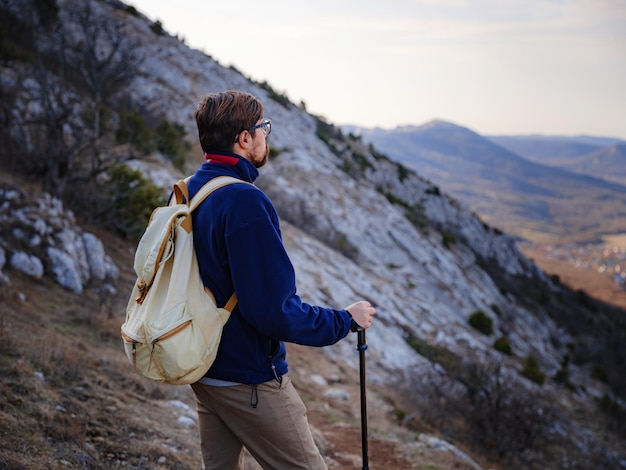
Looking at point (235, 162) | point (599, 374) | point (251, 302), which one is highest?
point (235, 162)

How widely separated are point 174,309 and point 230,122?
844mm

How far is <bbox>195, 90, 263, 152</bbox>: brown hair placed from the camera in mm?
2170

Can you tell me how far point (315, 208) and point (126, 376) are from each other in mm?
14247

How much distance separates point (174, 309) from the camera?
203cm

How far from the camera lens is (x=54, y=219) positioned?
28.6ft

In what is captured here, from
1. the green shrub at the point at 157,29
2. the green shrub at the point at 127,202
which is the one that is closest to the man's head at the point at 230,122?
the green shrub at the point at 127,202

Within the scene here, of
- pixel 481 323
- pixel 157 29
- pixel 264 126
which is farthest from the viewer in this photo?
pixel 157 29

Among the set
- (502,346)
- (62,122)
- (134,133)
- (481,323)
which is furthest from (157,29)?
(502,346)

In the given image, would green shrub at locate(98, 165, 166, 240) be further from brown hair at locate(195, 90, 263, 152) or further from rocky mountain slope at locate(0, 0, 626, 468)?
brown hair at locate(195, 90, 263, 152)

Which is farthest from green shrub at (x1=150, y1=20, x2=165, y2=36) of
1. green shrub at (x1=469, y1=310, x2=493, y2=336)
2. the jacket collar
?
the jacket collar

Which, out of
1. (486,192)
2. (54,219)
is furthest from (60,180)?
(486,192)

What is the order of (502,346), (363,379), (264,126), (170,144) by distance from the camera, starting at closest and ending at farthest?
(264,126)
(363,379)
(170,144)
(502,346)

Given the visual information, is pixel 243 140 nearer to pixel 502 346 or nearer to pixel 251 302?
pixel 251 302

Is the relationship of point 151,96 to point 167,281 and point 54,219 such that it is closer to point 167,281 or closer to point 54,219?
point 54,219
